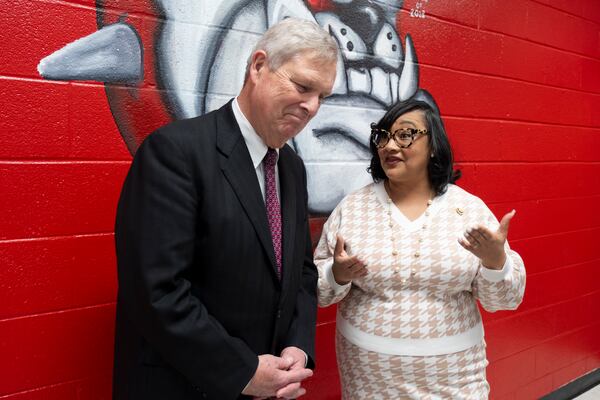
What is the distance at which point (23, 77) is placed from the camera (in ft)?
4.80

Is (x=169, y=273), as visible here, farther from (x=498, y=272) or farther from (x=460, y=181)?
(x=460, y=181)

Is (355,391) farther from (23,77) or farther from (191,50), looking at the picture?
(23,77)

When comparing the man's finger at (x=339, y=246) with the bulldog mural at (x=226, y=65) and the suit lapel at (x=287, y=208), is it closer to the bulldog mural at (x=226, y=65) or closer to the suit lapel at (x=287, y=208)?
the suit lapel at (x=287, y=208)

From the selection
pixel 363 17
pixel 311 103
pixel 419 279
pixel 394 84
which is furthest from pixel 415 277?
pixel 363 17

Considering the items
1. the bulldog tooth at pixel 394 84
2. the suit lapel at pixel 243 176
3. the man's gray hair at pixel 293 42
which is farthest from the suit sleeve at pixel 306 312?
the bulldog tooth at pixel 394 84

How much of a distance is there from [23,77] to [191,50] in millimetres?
529

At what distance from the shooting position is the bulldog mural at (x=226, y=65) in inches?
63.3

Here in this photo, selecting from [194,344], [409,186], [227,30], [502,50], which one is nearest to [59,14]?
[227,30]

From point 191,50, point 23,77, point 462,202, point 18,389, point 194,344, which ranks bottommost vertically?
point 18,389

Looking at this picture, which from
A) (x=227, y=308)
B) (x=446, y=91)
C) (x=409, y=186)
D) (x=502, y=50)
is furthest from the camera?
(x=502, y=50)

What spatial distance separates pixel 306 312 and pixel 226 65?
90 centimetres

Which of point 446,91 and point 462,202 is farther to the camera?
point 446,91

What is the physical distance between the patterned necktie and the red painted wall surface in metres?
0.54

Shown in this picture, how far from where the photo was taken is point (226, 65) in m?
1.84
